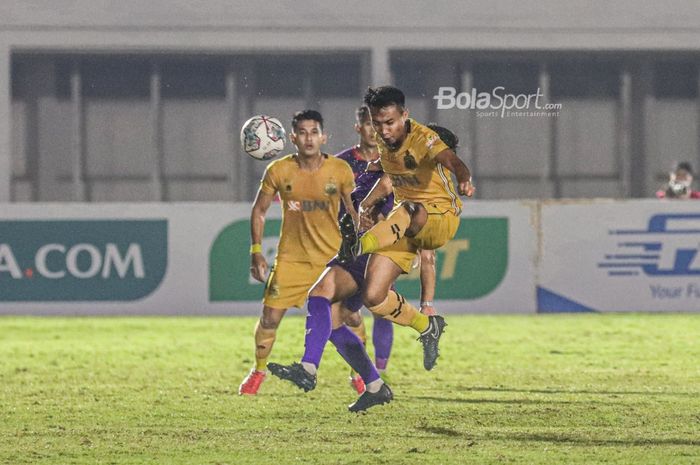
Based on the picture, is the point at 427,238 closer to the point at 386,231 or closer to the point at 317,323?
the point at 386,231

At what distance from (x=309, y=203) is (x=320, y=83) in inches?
703

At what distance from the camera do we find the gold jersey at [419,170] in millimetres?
8875

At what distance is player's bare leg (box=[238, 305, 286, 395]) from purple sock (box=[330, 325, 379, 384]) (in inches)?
35.8

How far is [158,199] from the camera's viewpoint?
28.0 metres

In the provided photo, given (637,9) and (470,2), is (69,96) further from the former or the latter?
(637,9)

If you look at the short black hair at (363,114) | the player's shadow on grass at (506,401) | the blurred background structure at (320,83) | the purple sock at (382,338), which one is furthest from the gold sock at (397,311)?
the blurred background structure at (320,83)

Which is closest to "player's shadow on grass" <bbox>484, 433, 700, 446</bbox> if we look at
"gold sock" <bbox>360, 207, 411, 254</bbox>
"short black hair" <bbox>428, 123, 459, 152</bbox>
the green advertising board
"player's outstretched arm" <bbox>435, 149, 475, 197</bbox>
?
"player's outstretched arm" <bbox>435, 149, 475, 197</bbox>

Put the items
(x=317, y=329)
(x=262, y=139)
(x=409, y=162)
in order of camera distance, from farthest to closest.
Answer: (x=262, y=139) → (x=317, y=329) → (x=409, y=162)

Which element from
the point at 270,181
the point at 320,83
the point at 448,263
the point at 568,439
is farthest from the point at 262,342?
the point at 320,83

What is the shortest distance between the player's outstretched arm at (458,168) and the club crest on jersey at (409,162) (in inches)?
8.3

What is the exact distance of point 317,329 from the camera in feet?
29.8

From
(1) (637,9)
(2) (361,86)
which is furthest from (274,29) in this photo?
(1) (637,9)

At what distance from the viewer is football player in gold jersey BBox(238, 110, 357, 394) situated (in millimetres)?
10047

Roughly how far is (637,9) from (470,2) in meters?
2.98
